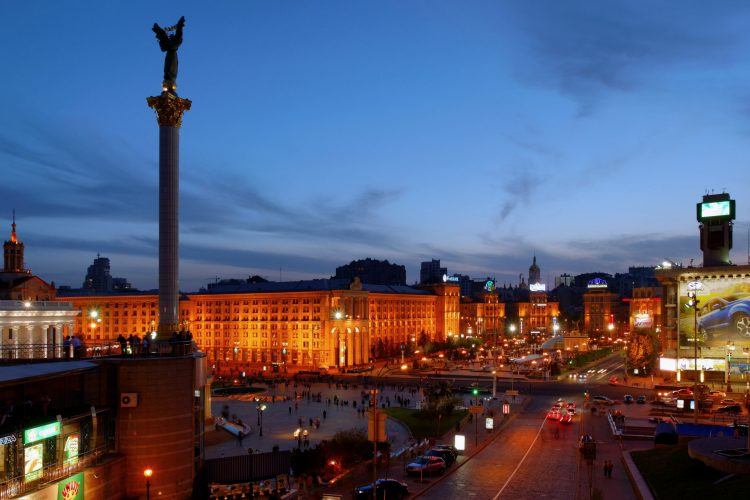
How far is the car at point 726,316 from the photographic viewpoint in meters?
77.7

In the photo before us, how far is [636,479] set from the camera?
111ft

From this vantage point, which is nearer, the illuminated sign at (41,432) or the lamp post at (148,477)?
the illuminated sign at (41,432)

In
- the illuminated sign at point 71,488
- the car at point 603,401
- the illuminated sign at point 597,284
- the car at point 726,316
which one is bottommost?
the car at point 603,401

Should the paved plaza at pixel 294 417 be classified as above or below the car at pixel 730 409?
below

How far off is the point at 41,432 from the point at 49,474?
1.73 metres

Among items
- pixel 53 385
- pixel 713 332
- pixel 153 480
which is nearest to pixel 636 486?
pixel 153 480

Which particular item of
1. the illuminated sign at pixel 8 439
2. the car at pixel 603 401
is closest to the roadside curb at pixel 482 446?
the car at pixel 603 401

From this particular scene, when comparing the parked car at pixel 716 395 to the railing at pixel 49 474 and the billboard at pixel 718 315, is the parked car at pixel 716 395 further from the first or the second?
the railing at pixel 49 474

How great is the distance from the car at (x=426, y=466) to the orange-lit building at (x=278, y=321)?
77.2m

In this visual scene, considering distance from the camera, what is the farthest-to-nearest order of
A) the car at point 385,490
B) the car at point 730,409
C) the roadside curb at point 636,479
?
1. the car at point 730,409
2. the car at point 385,490
3. the roadside curb at point 636,479

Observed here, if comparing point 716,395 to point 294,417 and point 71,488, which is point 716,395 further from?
point 71,488

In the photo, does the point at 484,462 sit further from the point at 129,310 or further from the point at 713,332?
the point at 129,310

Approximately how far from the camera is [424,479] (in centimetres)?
3559

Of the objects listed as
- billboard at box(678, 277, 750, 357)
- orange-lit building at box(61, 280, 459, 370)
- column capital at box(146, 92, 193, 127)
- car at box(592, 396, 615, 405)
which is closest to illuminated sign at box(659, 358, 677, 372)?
billboard at box(678, 277, 750, 357)
